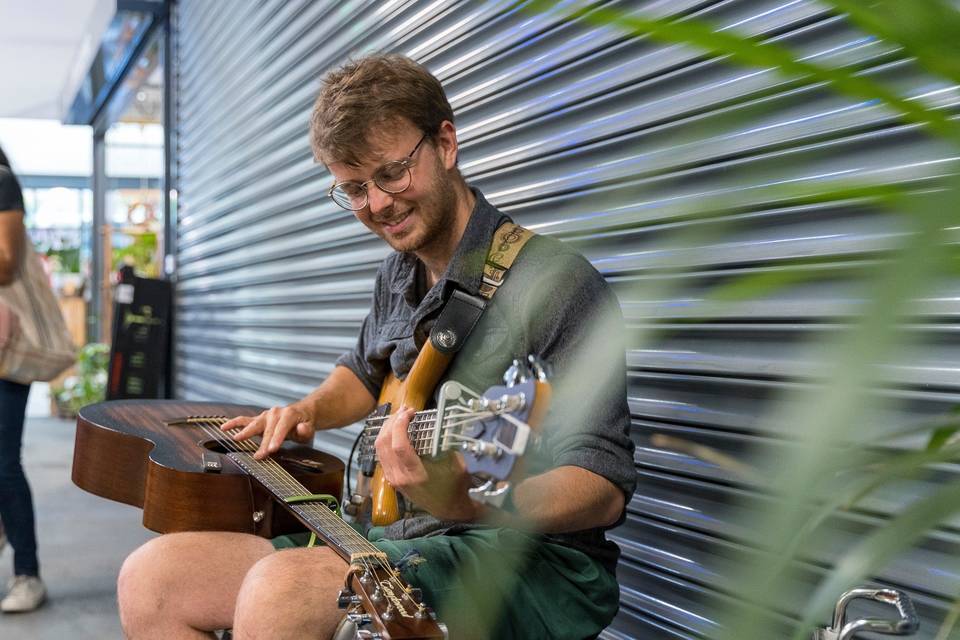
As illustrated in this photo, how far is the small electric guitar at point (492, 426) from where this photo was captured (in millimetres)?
947

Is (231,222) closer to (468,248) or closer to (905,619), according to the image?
(468,248)

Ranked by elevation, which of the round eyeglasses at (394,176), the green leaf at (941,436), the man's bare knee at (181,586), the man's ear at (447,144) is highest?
the man's ear at (447,144)

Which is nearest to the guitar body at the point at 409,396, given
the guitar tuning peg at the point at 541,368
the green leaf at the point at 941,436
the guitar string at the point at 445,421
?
the guitar string at the point at 445,421

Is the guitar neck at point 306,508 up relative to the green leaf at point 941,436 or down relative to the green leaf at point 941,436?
down

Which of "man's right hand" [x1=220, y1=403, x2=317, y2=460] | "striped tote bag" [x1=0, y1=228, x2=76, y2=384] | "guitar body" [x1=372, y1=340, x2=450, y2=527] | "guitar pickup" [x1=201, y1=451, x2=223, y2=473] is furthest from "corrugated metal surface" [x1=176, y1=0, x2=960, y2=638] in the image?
"striped tote bag" [x1=0, y1=228, x2=76, y2=384]

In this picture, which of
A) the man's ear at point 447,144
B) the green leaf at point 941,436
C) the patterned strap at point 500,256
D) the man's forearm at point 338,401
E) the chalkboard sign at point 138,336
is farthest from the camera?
the chalkboard sign at point 138,336

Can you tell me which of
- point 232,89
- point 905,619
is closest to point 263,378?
point 232,89

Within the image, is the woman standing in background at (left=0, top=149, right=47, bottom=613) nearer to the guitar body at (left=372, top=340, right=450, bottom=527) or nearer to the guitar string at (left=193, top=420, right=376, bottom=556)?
the guitar string at (left=193, top=420, right=376, bottom=556)

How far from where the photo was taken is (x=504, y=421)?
3.27ft

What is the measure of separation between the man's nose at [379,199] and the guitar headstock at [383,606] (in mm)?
738

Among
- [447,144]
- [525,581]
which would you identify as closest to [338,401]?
[447,144]

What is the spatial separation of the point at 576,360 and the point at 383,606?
1.45 feet

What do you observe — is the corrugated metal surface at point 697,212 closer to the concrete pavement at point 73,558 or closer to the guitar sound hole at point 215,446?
the guitar sound hole at point 215,446

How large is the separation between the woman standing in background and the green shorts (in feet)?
7.07
